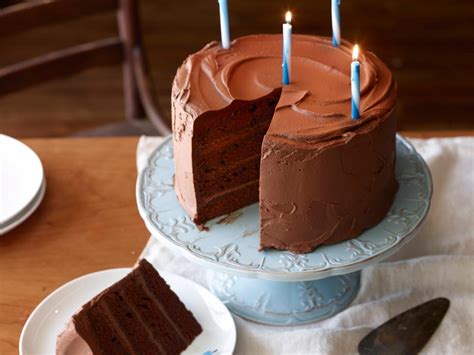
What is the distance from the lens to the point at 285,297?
160 centimetres

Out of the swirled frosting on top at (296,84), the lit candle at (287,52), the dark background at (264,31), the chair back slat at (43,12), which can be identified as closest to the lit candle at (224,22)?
the swirled frosting on top at (296,84)

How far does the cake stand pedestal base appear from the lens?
5.14ft

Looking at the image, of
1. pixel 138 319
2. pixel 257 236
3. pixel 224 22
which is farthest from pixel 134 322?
pixel 224 22

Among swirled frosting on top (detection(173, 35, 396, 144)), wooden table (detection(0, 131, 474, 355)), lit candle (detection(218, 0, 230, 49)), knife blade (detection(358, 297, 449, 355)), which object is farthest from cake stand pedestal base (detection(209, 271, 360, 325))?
lit candle (detection(218, 0, 230, 49))

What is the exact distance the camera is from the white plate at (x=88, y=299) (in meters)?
1.45

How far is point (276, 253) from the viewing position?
1.48m

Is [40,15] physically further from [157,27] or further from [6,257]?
[157,27]

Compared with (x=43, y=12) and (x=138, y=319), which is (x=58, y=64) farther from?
(x=138, y=319)

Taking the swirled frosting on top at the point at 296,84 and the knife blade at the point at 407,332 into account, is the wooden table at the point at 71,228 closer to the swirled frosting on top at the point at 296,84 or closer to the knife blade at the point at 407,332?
the swirled frosting on top at the point at 296,84

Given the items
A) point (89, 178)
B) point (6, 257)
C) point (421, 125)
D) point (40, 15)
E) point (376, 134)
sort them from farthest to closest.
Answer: point (421, 125)
point (40, 15)
point (89, 178)
point (6, 257)
point (376, 134)

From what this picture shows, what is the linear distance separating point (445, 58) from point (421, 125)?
25.9 inches

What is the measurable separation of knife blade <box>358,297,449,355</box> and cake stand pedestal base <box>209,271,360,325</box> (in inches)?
4.8

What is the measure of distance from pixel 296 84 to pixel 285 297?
437 millimetres

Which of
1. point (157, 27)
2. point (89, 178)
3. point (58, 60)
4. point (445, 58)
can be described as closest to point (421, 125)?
point (445, 58)
